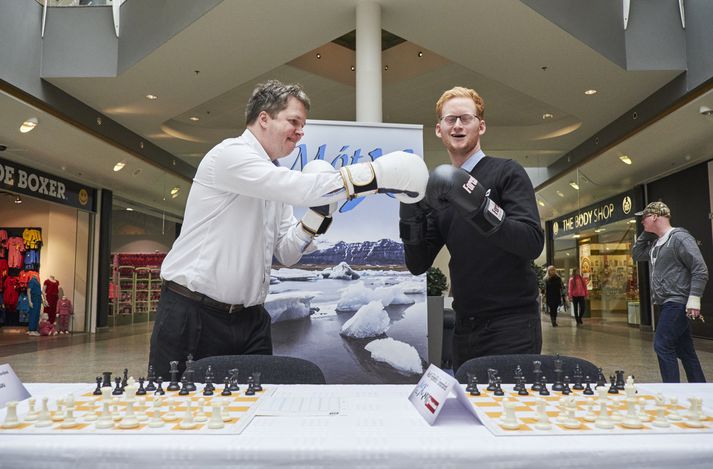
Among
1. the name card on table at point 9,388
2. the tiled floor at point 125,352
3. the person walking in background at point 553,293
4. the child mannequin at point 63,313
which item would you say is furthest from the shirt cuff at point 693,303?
the child mannequin at point 63,313

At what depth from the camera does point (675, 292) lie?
174 inches

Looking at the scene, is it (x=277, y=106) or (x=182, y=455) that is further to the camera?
(x=277, y=106)

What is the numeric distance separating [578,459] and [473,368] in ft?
2.45

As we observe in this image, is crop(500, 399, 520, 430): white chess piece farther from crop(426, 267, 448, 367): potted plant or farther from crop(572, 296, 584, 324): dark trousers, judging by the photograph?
crop(572, 296, 584, 324): dark trousers

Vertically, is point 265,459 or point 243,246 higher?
point 243,246

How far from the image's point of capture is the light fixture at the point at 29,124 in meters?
7.63

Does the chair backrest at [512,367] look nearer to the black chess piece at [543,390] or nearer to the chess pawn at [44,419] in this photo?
the black chess piece at [543,390]

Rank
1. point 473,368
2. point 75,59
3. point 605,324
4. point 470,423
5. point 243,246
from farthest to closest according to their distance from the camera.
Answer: point 605,324 → point 75,59 → point 243,246 → point 473,368 → point 470,423

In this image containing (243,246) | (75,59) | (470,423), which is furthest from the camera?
(75,59)

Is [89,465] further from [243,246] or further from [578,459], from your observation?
[243,246]

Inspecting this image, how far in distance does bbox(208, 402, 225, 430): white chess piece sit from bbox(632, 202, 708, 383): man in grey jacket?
423 cm

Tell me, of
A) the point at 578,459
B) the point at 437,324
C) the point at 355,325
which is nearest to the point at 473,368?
the point at 578,459

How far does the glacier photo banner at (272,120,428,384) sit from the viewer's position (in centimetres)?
394

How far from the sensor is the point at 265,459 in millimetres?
879
